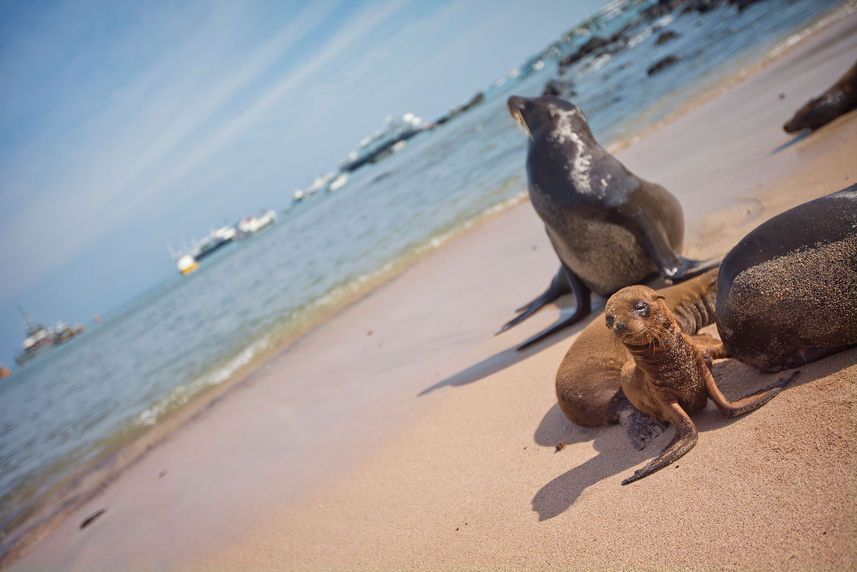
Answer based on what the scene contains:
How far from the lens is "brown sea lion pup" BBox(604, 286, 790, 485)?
7.46 ft

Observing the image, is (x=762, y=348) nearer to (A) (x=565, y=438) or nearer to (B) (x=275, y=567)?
(A) (x=565, y=438)

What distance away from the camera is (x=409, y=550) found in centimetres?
284

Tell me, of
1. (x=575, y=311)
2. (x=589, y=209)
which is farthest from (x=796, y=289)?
(x=575, y=311)

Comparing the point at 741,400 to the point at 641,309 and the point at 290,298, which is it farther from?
the point at 290,298

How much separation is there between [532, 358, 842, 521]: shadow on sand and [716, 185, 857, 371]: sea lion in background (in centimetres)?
9

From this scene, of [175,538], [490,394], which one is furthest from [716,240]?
[175,538]

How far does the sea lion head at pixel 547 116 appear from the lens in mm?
4734

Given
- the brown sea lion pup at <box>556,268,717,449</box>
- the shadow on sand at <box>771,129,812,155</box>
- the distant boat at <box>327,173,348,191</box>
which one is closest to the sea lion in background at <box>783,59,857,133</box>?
the shadow on sand at <box>771,129,812,155</box>

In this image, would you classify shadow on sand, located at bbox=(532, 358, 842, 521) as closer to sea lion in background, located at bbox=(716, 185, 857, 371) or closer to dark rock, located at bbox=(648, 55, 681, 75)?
sea lion in background, located at bbox=(716, 185, 857, 371)

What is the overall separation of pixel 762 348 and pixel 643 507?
0.91 meters

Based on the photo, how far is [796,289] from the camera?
Answer: 2393 millimetres

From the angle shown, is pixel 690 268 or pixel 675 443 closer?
pixel 675 443

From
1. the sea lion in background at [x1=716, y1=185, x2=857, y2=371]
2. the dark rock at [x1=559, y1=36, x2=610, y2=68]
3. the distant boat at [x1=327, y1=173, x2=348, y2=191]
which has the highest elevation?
the distant boat at [x1=327, y1=173, x2=348, y2=191]

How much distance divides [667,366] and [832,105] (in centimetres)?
550
